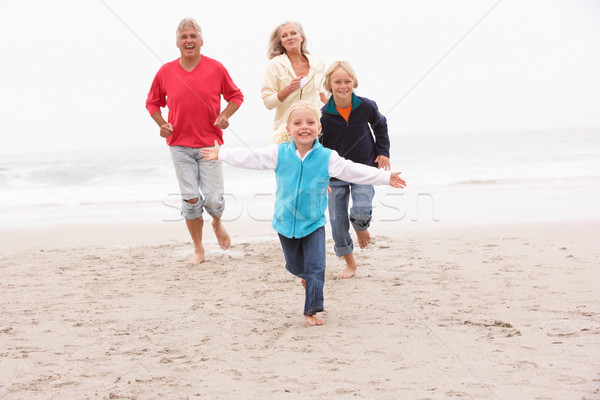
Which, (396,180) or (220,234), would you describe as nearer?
Answer: (396,180)

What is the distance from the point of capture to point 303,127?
3.68 metres

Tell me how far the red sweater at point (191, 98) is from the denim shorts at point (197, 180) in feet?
0.39

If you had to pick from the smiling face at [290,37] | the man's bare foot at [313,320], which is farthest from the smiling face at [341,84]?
the man's bare foot at [313,320]

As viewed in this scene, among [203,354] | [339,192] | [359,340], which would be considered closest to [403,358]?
[359,340]

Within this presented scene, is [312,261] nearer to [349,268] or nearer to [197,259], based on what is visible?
[349,268]

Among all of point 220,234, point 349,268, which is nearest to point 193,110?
point 220,234

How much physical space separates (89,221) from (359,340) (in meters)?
7.48

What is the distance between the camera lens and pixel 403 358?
2992 mm

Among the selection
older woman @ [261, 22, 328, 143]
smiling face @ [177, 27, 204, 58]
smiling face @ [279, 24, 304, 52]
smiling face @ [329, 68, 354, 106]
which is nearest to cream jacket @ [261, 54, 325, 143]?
older woman @ [261, 22, 328, 143]

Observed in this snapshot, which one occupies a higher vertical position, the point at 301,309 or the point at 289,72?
the point at 289,72

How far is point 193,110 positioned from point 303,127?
7.30ft

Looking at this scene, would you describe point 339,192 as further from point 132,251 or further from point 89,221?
point 89,221

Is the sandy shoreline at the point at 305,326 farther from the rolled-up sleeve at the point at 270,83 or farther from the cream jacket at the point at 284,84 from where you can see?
the rolled-up sleeve at the point at 270,83

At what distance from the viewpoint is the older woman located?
494cm
